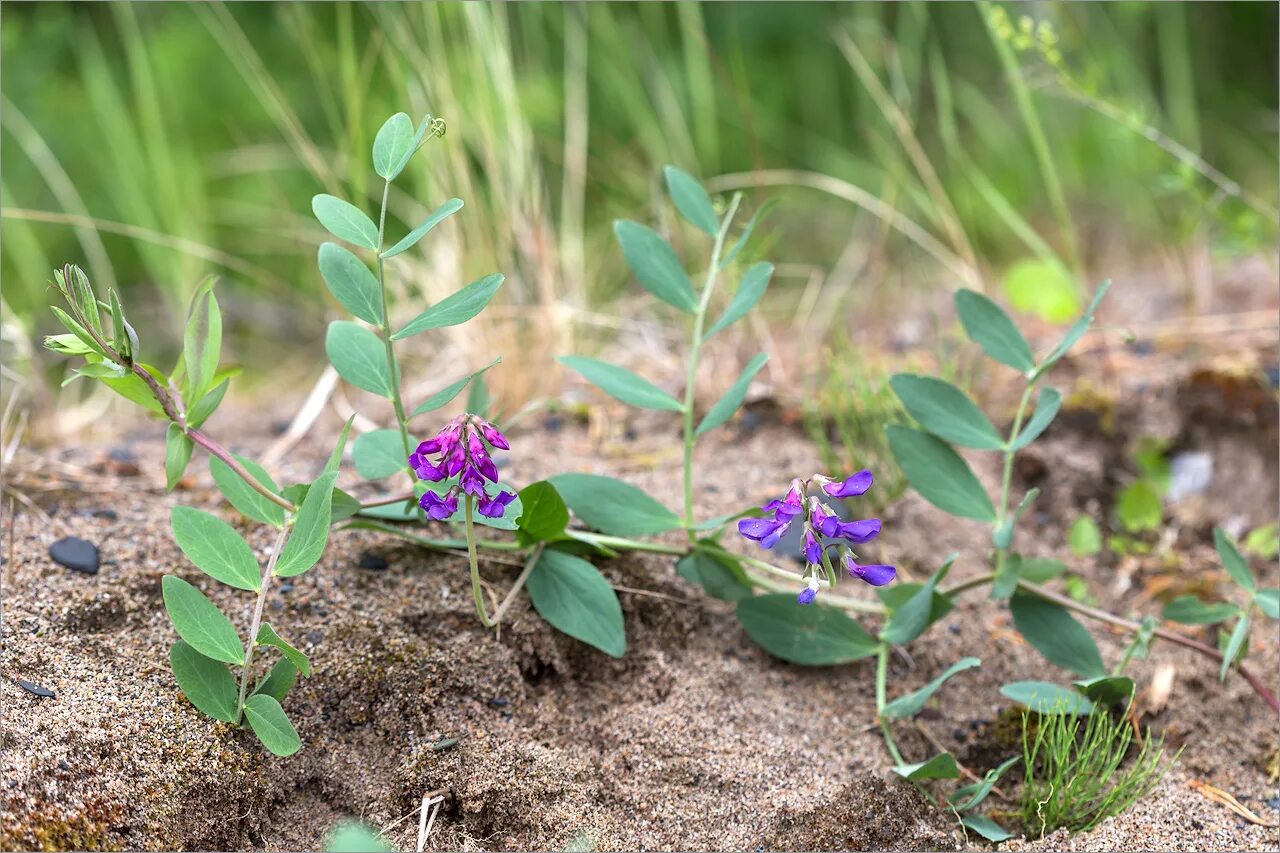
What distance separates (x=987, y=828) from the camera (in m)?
1.33

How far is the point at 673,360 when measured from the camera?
2.28m

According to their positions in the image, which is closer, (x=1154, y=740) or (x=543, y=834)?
(x=543, y=834)

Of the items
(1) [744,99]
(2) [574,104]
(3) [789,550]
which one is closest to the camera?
(3) [789,550]

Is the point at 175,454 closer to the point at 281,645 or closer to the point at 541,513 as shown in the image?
the point at 281,645

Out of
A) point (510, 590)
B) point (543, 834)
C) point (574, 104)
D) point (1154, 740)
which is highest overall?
point (574, 104)

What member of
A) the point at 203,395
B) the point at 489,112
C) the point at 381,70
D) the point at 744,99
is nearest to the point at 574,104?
the point at 489,112

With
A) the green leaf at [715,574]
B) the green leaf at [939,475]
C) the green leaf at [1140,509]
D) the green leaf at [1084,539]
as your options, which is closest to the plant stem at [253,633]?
the green leaf at [715,574]

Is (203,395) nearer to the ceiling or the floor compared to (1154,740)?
nearer to the ceiling

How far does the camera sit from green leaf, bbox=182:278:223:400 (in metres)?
1.26

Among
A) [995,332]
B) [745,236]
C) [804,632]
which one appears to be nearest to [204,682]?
[804,632]

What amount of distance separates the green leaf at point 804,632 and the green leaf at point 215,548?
0.64 meters

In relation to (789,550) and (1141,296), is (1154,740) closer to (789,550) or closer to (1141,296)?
(789,550)

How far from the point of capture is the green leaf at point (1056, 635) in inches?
59.4

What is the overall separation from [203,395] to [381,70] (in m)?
2.68
